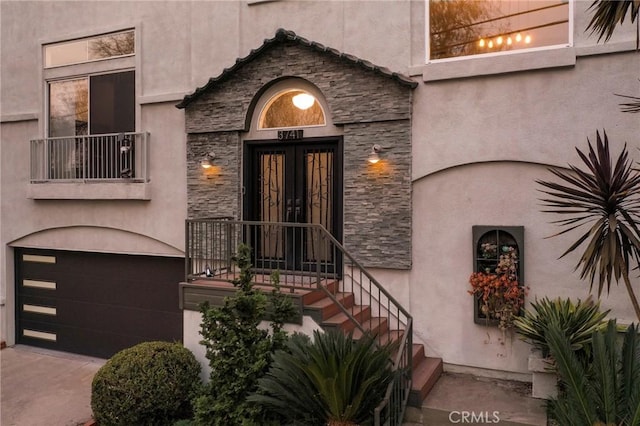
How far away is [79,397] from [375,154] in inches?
240

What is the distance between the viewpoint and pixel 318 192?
26.0 feet

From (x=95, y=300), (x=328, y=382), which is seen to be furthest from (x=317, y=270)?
(x=95, y=300)

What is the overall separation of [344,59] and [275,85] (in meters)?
1.35

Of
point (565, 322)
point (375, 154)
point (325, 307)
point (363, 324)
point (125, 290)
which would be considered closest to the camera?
point (565, 322)

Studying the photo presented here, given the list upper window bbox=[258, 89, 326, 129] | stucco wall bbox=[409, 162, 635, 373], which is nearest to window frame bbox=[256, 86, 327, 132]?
upper window bbox=[258, 89, 326, 129]

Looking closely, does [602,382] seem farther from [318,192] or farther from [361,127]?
[318,192]

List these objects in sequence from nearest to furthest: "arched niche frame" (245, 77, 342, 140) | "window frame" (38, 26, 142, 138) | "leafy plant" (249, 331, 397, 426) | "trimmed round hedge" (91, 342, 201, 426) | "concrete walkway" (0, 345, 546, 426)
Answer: "leafy plant" (249, 331, 397, 426) → "concrete walkway" (0, 345, 546, 426) → "trimmed round hedge" (91, 342, 201, 426) → "arched niche frame" (245, 77, 342, 140) → "window frame" (38, 26, 142, 138)

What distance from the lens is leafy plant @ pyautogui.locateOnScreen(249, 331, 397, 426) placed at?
16.6 feet

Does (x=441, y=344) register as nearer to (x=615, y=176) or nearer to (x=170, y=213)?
(x=615, y=176)

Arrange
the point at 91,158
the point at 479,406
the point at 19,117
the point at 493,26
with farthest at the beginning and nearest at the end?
the point at 19,117
the point at 91,158
the point at 493,26
the point at 479,406

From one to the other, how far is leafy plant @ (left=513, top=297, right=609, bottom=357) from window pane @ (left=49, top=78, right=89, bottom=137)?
897cm

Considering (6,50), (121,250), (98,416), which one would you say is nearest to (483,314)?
(98,416)

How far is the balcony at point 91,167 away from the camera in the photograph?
29.9 feet

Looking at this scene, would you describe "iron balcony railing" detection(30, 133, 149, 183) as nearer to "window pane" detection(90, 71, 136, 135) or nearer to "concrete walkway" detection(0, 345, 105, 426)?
"window pane" detection(90, 71, 136, 135)
